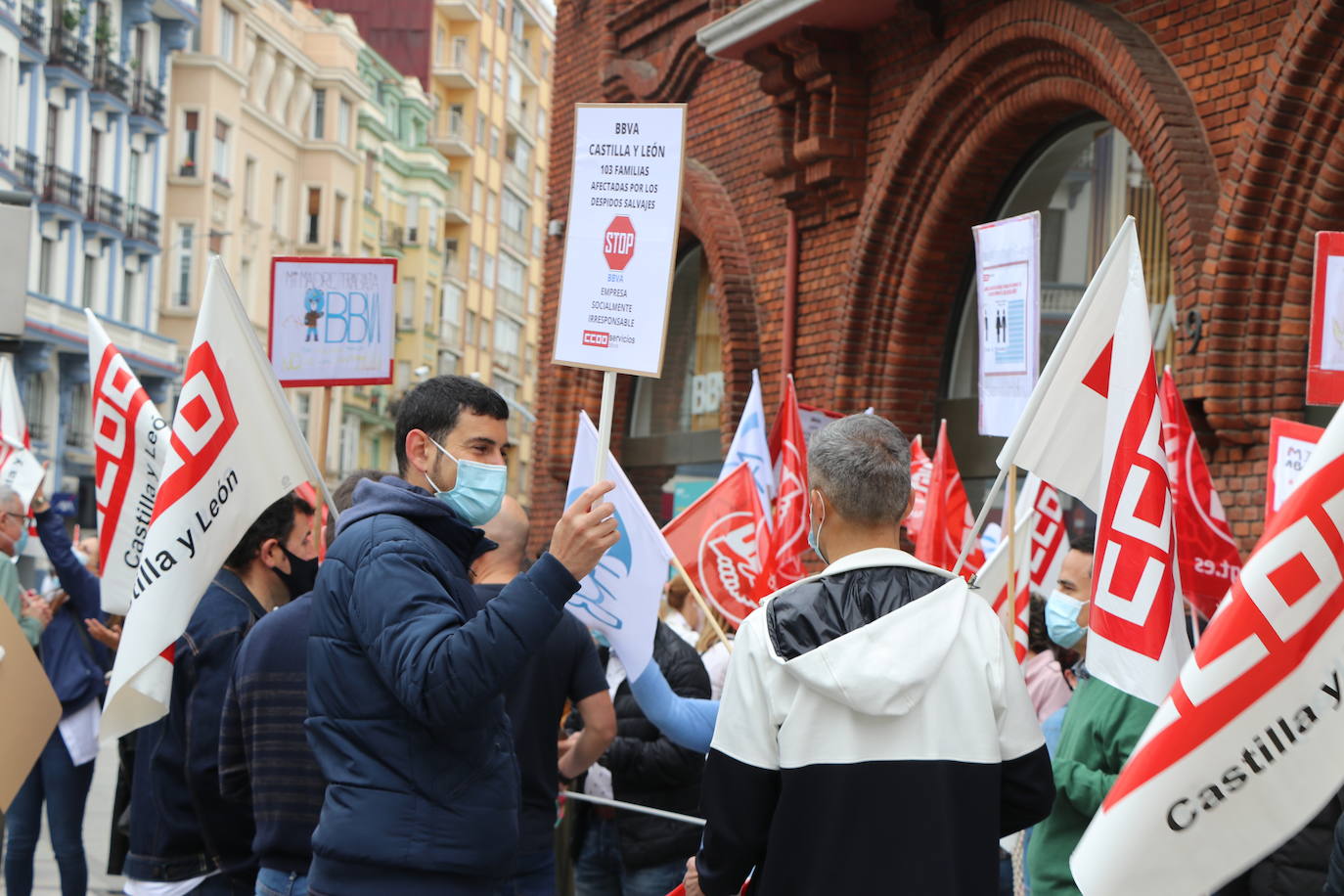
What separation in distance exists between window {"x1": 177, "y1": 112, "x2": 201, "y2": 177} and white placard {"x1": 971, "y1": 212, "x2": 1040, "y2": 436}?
4846 centimetres

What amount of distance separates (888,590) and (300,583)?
2.95 meters

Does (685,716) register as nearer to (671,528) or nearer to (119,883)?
(671,528)

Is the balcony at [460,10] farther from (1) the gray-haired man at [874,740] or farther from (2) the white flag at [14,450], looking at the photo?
(1) the gray-haired man at [874,740]

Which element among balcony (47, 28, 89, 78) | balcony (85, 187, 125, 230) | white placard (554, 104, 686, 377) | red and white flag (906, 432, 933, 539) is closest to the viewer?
white placard (554, 104, 686, 377)

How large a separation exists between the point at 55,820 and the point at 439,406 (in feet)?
16.9

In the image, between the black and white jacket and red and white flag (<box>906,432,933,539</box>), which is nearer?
the black and white jacket

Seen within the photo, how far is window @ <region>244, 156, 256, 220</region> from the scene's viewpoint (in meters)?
56.8

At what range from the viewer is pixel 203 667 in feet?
18.9

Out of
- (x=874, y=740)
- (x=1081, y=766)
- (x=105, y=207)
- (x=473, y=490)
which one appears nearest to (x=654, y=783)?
(x=1081, y=766)

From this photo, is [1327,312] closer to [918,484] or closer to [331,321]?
[918,484]

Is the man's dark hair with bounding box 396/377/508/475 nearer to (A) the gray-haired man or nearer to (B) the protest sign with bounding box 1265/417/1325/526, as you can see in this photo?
(A) the gray-haired man

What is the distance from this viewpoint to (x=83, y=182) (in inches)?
1838

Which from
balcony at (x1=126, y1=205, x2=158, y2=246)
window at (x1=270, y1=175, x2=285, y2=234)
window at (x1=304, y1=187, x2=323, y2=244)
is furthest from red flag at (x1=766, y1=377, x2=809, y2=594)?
window at (x1=304, y1=187, x2=323, y2=244)

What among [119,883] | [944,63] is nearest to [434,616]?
[119,883]
